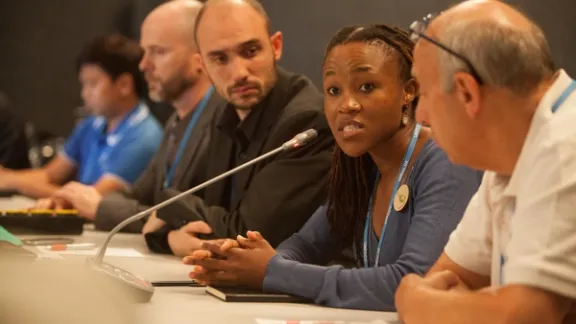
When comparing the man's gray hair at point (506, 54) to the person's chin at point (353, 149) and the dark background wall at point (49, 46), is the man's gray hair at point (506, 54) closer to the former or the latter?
the person's chin at point (353, 149)

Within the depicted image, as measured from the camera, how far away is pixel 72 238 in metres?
3.12

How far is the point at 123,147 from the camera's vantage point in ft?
15.6

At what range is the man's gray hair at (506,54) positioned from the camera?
1439 mm

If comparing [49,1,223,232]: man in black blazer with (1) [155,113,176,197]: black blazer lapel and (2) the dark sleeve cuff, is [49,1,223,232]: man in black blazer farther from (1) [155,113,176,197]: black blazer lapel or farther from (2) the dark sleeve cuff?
(2) the dark sleeve cuff

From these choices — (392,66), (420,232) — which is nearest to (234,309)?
(420,232)

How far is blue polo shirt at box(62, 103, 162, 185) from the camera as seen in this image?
15.3 feet

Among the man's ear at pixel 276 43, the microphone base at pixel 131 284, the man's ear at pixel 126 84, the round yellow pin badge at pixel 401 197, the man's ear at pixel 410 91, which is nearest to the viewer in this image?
the microphone base at pixel 131 284

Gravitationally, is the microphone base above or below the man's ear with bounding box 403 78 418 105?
below

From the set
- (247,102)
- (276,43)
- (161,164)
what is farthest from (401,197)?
(161,164)

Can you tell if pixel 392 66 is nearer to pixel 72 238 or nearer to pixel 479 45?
pixel 479 45

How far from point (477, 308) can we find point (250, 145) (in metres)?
1.57

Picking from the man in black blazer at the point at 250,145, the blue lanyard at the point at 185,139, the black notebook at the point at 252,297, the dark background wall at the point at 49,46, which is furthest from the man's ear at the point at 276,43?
the dark background wall at the point at 49,46

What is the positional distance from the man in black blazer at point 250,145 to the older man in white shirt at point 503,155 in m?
0.95

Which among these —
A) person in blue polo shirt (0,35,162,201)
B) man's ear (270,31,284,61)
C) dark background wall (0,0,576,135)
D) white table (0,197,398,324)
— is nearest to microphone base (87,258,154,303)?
white table (0,197,398,324)
